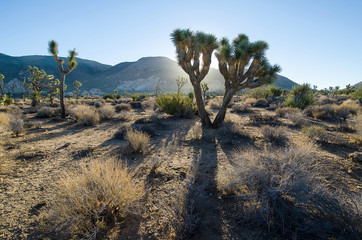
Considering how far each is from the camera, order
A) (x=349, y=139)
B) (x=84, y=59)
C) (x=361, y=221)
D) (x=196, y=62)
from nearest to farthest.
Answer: (x=361, y=221)
(x=349, y=139)
(x=196, y=62)
(x=84, y=59)

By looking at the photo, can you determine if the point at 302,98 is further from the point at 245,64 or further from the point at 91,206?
the point at 91,206

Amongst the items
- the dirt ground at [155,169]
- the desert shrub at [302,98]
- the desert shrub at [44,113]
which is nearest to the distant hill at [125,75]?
the desert shrub at [302,98]

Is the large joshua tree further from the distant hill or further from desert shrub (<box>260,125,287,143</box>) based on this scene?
the distant hill

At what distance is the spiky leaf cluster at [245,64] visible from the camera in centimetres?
817

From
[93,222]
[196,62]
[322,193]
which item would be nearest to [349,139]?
[322,193]

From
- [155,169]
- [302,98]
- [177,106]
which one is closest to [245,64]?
[177,106]

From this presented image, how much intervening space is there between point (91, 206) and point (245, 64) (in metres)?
9.03

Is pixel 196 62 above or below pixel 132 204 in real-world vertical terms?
above

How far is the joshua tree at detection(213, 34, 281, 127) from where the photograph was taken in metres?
8.17

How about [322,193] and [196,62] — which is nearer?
[322,193]

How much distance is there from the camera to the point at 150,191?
11.5 ft

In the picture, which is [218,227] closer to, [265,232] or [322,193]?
[265,232]

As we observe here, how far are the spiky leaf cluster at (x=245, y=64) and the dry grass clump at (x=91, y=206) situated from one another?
7.62m

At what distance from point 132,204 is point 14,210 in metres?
2.21
